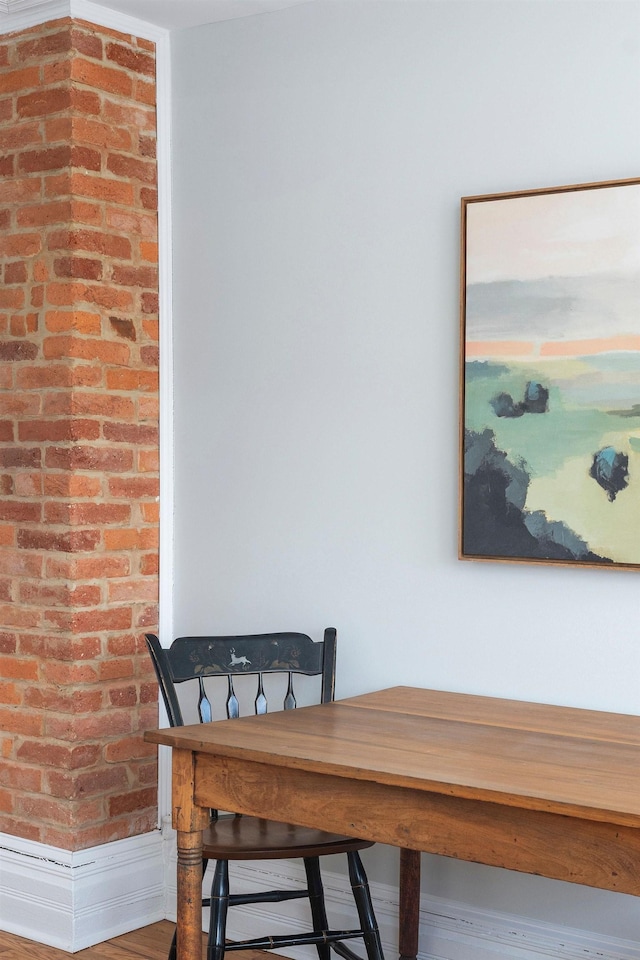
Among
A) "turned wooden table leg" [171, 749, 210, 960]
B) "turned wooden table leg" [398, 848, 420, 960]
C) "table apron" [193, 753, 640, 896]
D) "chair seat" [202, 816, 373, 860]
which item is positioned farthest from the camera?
"turned wooden table leg" [398, 848, 420, 960]

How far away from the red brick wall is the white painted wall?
157mm

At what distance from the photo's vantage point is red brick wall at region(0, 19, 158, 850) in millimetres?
3023

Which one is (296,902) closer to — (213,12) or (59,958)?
(59,958)

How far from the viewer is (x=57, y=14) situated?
3061mm

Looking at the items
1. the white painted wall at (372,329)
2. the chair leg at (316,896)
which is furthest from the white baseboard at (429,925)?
the chair leg at (316,896)

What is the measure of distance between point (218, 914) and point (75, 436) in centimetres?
128

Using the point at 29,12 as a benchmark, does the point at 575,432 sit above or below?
below

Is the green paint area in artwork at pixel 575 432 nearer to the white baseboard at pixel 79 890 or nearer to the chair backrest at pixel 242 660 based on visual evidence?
the chair backrest at pixel 242 660

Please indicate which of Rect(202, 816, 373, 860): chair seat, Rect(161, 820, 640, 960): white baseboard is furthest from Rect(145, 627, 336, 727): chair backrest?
Rect(161, 820, 640, 960): white baseboard

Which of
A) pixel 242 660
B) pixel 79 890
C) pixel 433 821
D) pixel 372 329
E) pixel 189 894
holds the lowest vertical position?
pixel 79 890

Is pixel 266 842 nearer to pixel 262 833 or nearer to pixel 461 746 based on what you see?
pixel 262 833

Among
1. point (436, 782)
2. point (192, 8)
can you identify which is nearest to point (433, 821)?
point (436, 782)

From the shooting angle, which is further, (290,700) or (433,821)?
(290,700)

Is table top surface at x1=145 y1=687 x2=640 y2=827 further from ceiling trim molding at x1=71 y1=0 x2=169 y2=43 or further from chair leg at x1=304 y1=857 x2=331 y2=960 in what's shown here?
ceiling trim molding at x1=71 y1=0 x2=169 y2=43
